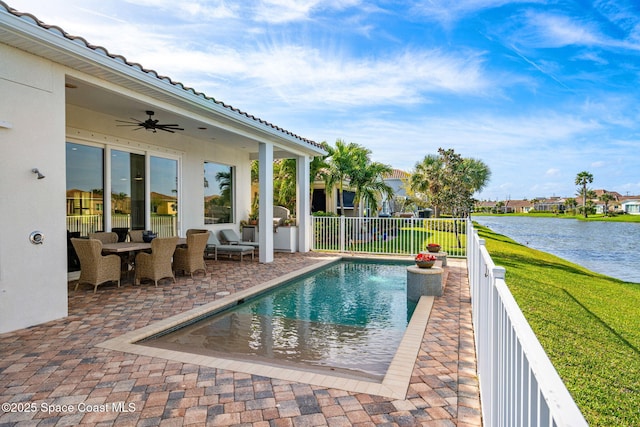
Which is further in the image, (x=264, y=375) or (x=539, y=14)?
(x=539, y=14)

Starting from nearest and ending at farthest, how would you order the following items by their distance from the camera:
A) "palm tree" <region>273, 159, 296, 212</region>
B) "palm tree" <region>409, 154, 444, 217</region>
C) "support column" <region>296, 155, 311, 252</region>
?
"support column" <region>296, 155, 311, 252</region>
"palm tree" <region>273, 159, 296, 212</region>
"palm tree" <region>409, 154, 444, 217</region>

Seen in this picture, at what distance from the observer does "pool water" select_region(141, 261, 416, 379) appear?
4305 mm

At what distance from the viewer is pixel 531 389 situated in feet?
4.05

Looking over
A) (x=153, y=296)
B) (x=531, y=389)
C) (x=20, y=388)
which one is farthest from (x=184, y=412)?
(x=153, y=296)

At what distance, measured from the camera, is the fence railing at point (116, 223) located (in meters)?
8.35

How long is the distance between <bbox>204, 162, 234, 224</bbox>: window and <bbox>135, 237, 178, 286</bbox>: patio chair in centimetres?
487

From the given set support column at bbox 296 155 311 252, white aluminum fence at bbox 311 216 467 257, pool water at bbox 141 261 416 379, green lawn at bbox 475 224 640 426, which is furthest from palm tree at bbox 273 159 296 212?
green lawn at bbox 475 224 640 426

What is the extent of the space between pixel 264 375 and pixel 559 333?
4543 millimetres

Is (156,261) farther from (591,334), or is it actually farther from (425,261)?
(591,334)

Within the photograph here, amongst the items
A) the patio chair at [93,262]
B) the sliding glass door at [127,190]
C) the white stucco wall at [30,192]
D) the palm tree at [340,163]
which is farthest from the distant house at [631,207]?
the white stucco wall at [30,192]

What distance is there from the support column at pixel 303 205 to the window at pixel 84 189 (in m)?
5.96

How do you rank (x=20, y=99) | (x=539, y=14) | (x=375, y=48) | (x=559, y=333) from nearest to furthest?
(x=20, y=99) < (x=559, y=333) < (x=539, y=14) < (x=375, y=48)

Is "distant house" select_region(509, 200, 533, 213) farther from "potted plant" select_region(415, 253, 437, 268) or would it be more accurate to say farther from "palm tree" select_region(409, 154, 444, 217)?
"potted plant" select_region(415, 253, 437, 268)

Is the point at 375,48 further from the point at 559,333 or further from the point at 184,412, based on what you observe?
the point at 184,412
